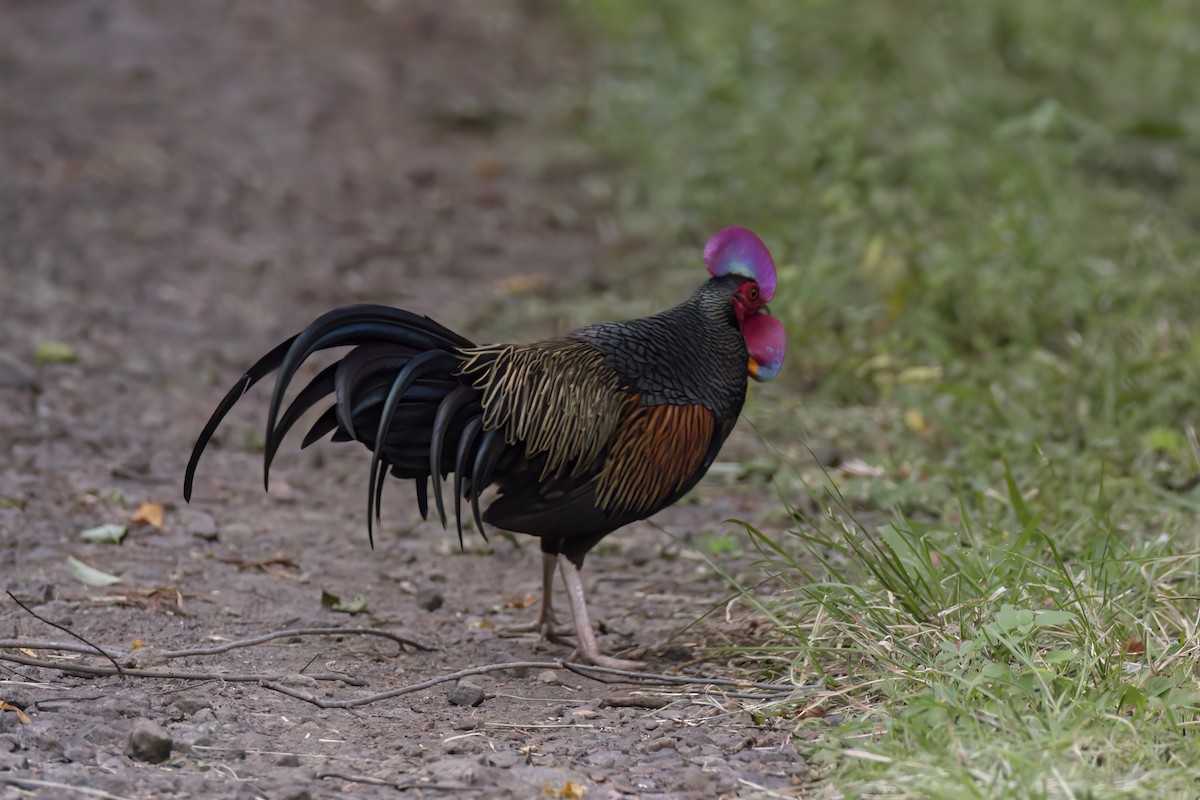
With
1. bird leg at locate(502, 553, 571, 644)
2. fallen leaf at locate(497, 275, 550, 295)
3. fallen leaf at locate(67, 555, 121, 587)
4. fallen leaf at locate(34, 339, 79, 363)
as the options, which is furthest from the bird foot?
fallen leaf at locate(497, 275, 550, 295)

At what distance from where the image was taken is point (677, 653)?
3.95m

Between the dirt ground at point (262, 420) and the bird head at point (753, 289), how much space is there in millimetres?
778

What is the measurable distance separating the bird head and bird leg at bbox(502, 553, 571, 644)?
85cm

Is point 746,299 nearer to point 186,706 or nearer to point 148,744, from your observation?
point 186,706

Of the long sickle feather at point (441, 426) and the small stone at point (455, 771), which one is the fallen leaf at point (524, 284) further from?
the small stone at point (455, 771)

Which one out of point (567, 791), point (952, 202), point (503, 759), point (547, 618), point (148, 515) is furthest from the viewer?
point (952, 202)

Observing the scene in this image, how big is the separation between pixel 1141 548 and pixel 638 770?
1.78 meters

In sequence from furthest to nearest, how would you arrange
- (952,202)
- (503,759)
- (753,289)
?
(952,202)
(753,289)
(503,759)

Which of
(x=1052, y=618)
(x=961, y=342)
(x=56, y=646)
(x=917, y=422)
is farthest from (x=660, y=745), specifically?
(x=961, y=342)

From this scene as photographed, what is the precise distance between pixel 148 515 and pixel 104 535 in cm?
22

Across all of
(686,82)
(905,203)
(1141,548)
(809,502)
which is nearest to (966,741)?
(1141,548)

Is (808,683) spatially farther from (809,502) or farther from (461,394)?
(809,502)

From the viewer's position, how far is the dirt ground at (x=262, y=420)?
10.4 feet

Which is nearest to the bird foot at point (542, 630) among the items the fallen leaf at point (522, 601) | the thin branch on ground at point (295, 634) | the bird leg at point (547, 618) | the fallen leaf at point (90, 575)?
the bird leg at point (547, 618)
